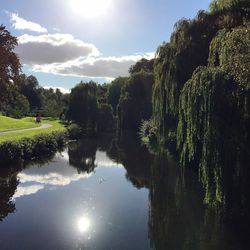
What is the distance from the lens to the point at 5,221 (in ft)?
49.9

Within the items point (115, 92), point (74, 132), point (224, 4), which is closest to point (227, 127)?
point (224, 4)

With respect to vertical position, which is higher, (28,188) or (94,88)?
(94,88)

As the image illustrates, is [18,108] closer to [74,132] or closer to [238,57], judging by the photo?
[74,132]

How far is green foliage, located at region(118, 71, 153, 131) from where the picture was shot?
58500mm

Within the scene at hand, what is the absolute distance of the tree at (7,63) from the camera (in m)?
27.4

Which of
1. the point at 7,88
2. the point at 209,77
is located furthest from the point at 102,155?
the point at 209,77

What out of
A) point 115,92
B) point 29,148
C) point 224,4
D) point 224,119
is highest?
point 224,4

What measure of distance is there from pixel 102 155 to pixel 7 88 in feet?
41.5

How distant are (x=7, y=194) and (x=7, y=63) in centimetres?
1141

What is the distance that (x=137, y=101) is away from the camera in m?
59.7

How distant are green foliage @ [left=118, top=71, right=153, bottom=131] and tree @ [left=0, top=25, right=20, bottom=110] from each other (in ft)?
103

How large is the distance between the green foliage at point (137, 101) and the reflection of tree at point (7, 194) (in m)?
37.0

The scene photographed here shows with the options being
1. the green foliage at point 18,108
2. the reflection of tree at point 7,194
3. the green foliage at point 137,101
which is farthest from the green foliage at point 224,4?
the green foliage at point 18,108

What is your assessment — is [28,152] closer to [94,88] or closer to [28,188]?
[28,188]
